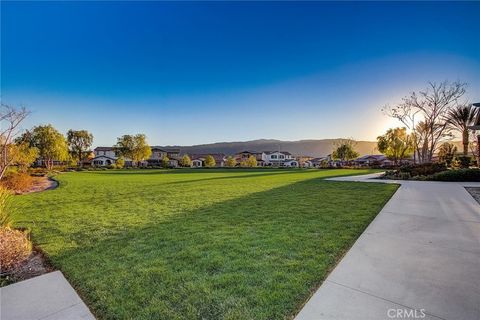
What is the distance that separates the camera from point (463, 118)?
22.8 meters

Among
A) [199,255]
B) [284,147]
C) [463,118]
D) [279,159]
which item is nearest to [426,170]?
[463,118]

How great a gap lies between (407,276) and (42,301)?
13.6ft

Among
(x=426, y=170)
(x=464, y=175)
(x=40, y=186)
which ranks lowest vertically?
(x=40, y=186)

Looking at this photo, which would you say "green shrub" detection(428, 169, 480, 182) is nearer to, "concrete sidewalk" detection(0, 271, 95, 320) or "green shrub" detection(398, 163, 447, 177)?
"green shrub" detection(398, 163, 447, 177)

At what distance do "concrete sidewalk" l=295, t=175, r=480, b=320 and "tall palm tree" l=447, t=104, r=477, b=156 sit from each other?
24.6m

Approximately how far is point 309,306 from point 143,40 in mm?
17036

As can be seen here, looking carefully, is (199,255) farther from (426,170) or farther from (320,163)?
(320,163)

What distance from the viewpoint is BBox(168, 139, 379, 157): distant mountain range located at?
135750mm

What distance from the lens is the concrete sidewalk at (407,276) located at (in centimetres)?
214

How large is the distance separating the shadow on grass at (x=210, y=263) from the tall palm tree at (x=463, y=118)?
25179mm

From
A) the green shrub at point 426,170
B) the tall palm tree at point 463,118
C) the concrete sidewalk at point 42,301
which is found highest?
the tall palm tree at point 463,118

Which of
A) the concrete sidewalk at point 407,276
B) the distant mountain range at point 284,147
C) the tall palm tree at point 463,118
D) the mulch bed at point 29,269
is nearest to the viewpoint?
the concrete sidewalk at point 407,276

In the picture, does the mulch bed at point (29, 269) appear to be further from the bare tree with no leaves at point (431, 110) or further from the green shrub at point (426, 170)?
the bare tree with no leaves at point (431, 110)

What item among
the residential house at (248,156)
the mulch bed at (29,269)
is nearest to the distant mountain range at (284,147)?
the residential house at (248,156)
